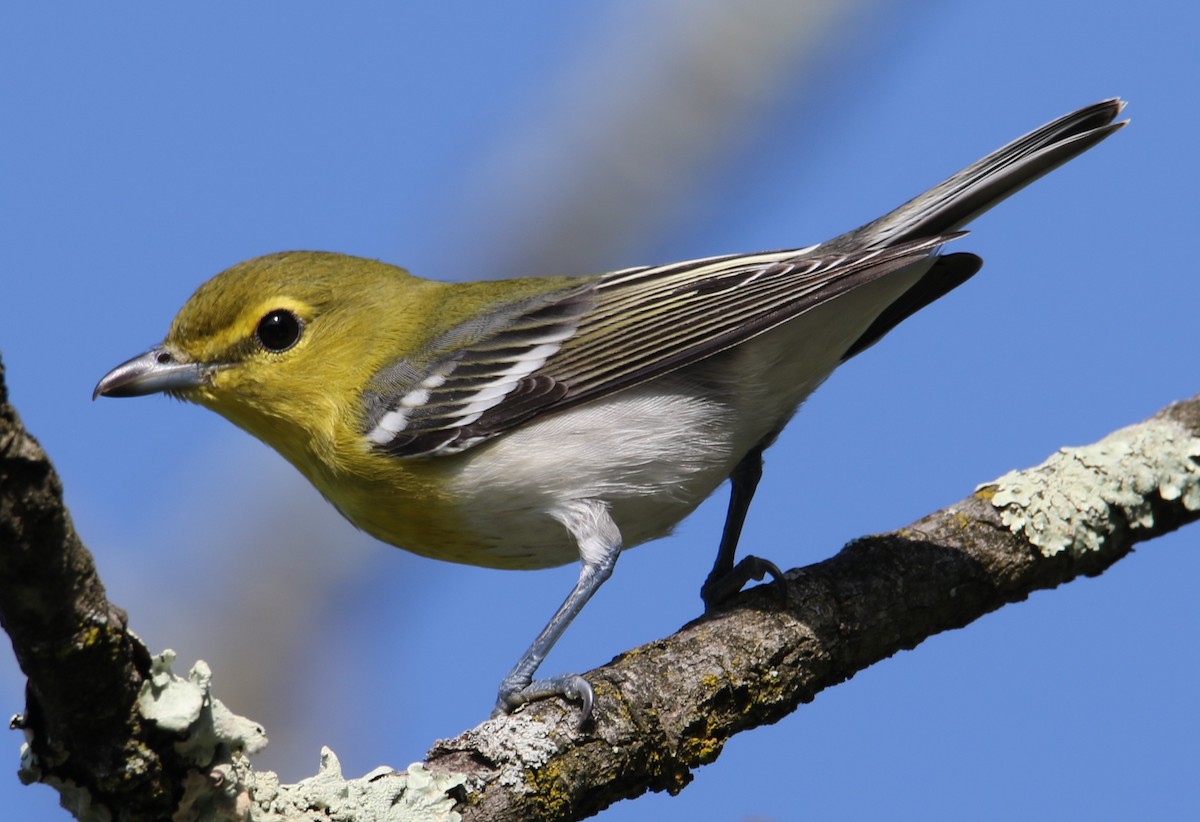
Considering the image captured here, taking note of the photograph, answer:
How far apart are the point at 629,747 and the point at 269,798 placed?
3.28 ft

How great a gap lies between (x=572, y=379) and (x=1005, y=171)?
1749 mm

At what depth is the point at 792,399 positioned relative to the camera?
187 inches

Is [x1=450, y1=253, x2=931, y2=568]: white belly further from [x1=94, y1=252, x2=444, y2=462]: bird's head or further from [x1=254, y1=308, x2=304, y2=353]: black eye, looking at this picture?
[x1=254, y1=308, x2=304, y2=353]: black eye

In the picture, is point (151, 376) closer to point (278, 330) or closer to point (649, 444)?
point (278, 330)

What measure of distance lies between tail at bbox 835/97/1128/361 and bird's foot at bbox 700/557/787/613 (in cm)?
126

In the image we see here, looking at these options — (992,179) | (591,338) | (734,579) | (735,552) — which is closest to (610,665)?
(734,579)

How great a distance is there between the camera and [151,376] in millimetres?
4680

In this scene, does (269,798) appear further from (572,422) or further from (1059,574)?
(1059,574)

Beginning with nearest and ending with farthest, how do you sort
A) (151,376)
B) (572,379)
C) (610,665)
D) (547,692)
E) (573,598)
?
(547,692) < (610,665) < (573,598) < (572,379) < (151,376)

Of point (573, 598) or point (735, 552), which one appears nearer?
point (573, 598)

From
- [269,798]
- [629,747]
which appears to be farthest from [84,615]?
[629,747]

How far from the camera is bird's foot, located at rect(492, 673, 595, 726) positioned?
3357 mm

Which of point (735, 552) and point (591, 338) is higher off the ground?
point (591, 338)

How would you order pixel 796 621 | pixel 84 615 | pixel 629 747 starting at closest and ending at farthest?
pixel 84 615, pixel 629 747, pixel 796 621
